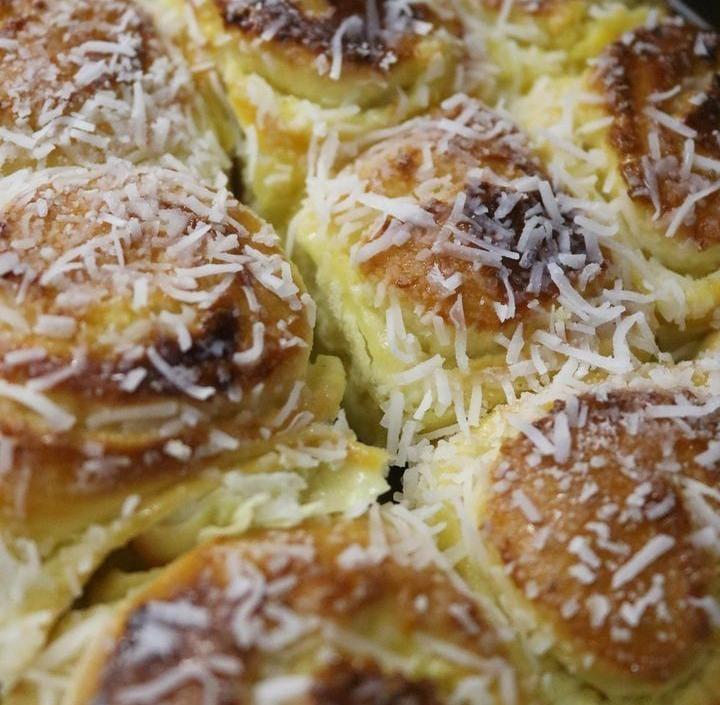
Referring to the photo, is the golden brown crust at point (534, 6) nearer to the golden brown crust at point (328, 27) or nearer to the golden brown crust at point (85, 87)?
the golden brown crust at point (328, 27)

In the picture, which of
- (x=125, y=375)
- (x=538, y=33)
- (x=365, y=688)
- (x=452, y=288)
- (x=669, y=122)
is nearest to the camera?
(x=365, y=688)

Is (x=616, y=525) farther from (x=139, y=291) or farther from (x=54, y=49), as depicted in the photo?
(x=54, y=49)

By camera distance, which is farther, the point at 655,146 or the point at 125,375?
the point at 655,146

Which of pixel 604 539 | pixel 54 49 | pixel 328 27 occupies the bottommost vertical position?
pixel 604 539

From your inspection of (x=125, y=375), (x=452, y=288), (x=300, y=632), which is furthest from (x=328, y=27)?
(x=300, y=632)

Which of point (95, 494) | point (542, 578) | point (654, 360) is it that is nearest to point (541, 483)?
point (542, 578)

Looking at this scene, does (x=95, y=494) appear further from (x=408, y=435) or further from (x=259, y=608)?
(x=408, y=435)

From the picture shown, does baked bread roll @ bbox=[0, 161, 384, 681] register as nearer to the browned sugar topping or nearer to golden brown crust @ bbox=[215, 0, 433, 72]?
the browned sugar topping

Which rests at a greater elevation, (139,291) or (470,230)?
(139,291)
